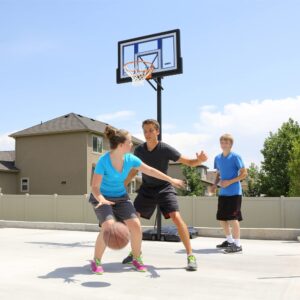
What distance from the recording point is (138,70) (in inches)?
443

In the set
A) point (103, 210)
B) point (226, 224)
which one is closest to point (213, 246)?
point (226, 224)

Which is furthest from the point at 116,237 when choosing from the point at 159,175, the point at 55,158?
the point at 55,158

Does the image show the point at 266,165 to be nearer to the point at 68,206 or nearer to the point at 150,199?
the point at 68,206

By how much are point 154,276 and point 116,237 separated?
75cm

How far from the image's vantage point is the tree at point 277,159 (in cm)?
3812

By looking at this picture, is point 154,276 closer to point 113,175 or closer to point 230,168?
point 113,175

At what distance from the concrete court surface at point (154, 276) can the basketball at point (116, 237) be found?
1.30 feet

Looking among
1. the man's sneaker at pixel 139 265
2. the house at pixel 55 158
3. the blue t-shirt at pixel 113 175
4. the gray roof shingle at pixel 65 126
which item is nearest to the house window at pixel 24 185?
the house at pixel 55 158

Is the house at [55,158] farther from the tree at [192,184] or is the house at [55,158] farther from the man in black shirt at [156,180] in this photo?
the man in black shirt at [156,180]

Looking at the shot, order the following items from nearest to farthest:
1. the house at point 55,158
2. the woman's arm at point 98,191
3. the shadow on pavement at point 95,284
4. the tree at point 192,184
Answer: the shadow on pavement at point 95,284
the woman's arm at point 98,191
the house at point 55,158
the tree at point 192,184

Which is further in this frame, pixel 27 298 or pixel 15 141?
pixel 15 141

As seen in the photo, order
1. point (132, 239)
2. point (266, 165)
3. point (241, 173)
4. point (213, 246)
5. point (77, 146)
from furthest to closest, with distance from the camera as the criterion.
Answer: point (266, 165) < point (77, 146) < point (213, 246) < point (241, 173) < point (132, 239)

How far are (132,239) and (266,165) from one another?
1419 inches

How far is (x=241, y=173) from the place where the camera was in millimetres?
7242
